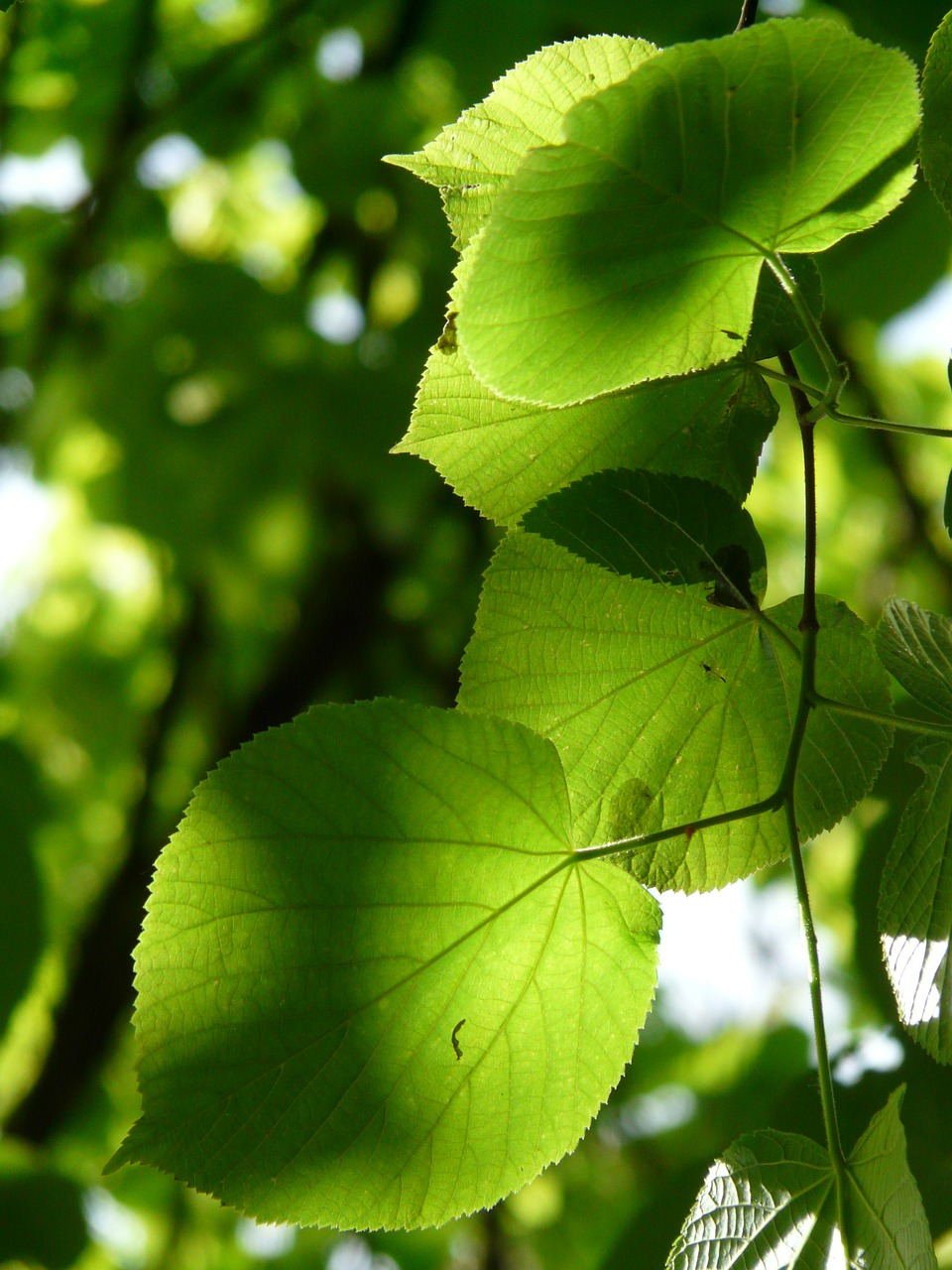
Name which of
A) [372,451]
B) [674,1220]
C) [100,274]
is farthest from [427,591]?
[674,1220]

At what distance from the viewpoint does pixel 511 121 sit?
473 mm

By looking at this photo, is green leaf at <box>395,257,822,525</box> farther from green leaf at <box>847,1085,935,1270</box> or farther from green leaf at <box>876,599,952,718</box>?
green leaf at <box>847,1085,935,1270</box>

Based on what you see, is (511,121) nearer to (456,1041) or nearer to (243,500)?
(456,1041)

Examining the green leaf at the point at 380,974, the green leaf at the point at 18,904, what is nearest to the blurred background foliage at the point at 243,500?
the green leaf at the point at 18,904

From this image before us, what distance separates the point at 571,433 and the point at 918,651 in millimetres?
170

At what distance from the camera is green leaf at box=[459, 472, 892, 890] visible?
20.4 inches

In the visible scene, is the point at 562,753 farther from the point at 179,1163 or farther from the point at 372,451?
the point at 372,451

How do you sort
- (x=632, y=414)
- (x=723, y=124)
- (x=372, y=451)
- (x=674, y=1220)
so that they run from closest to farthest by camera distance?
(x=723, y=124) < (x=632, y=414) < (x=674, y=1220) < (x=372, y=451)

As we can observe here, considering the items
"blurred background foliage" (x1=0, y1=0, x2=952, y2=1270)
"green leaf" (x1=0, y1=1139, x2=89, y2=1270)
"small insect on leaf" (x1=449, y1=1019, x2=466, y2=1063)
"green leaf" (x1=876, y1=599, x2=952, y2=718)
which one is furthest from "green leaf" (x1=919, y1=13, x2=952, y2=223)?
"green leaf" (x1=0, y1=1139, x2=89, y2=1270)

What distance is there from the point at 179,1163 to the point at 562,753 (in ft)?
0.74

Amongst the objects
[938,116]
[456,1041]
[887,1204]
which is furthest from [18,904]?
[938,116]

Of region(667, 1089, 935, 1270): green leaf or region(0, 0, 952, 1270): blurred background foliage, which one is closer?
region(667, 1089, 935, 1270): green leaf

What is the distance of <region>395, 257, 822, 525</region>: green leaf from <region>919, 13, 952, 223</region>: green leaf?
0.34 feet

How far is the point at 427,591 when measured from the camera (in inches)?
108
